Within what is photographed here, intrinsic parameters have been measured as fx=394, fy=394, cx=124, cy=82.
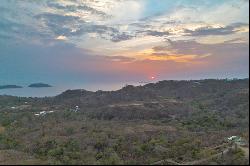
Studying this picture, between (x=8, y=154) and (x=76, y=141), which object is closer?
(x=8, y=154)

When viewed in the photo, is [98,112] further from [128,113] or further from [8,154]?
[8,154]

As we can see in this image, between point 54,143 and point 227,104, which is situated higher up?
point 227,104

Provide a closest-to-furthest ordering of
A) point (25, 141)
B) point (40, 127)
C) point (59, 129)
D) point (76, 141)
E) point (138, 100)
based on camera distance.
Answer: point (76, 141) → point (25, 141) → point (59, 129) → point (40, 127) → point (138, 100)

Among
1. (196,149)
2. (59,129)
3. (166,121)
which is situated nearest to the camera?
(196,149)

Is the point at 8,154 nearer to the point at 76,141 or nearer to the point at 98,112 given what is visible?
the point at 76,141

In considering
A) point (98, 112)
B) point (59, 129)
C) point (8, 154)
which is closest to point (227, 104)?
point (98, 112)

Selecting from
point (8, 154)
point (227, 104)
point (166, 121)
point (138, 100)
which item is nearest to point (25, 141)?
point (8, 154)
